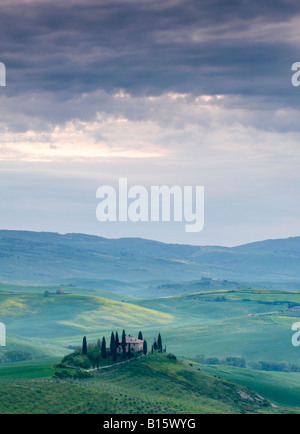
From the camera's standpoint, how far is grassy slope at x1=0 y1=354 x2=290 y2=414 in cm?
11075

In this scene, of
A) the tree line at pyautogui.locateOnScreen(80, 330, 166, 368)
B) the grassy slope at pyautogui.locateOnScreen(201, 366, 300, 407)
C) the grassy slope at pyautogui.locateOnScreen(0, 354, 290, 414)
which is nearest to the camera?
the grassy slope at pyautogui.locateOnScreen(0, 354, 290, 414)

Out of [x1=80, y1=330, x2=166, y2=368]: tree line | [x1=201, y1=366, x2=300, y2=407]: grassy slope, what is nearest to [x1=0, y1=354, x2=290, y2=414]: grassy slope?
[x1=80, y1=330, x2=166, y2=368]: tree line

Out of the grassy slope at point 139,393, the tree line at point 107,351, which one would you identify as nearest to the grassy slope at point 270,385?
the grassy slope at point 139,393

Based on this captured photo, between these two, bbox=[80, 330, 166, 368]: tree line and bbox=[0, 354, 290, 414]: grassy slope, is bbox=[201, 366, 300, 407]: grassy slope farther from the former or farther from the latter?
bbox=[80, 330, 166, 368]: tree line

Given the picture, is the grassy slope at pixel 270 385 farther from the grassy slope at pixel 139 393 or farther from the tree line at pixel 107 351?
the tree line at pixel 107 351

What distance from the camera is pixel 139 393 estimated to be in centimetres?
12562

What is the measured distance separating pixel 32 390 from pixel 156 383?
99.6ft

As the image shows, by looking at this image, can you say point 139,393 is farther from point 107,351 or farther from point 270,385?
point 270,385

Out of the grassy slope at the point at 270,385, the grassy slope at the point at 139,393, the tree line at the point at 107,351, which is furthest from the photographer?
the grassy slope at the point at 270,385

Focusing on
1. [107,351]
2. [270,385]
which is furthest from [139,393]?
[270,385]

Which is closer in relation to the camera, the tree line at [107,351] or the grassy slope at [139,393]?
the grassy slope at [139,393]

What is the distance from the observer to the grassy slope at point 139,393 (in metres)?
111
